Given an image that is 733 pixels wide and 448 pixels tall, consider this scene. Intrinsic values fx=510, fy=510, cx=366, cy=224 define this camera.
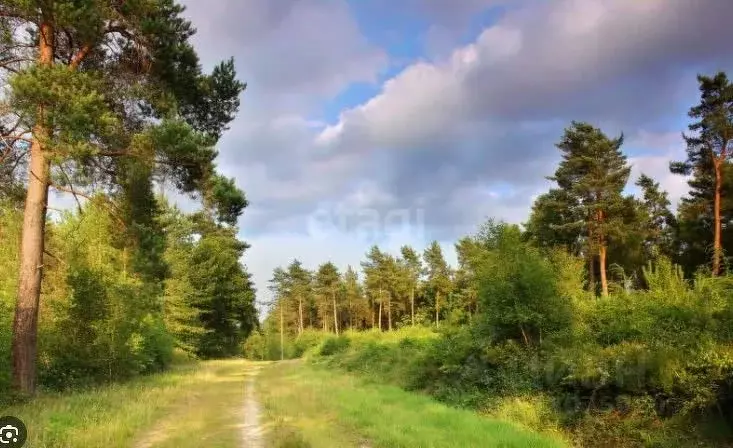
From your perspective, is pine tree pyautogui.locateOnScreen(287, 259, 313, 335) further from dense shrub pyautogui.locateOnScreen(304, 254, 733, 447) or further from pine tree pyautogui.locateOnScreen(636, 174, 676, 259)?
dense shrub pyautogui.locateOnScreen(304, 254, 733, 447)

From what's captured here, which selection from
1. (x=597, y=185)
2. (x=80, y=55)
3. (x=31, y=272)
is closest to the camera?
(x=31, y=272)

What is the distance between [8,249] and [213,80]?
13262 millimetres

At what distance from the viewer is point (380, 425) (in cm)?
1106

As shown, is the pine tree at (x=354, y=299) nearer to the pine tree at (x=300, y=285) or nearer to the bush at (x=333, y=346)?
the pine tree at (x=300, y=285)

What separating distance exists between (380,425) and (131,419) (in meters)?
5.72

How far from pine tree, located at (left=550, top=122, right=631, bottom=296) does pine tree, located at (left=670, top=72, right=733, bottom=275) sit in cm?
471

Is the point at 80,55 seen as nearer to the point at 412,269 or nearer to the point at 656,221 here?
the point at 656,221

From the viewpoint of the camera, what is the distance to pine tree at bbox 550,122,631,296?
3841cm

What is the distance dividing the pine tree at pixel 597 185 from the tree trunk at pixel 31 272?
114 ft

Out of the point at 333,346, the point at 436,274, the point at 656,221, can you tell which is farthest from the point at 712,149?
the point at 436,274

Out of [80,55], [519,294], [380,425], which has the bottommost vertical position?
[380,425]

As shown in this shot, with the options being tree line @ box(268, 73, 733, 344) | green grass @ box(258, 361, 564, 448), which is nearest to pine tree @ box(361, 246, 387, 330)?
tree line @ box(268, 73, 733, 344)

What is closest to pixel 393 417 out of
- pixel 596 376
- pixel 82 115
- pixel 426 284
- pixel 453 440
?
pixel 453 440

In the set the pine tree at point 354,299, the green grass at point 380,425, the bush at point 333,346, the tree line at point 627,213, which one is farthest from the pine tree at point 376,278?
the green grass at point 380,425
